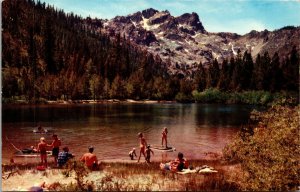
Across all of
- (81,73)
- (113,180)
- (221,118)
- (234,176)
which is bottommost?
(113,180)

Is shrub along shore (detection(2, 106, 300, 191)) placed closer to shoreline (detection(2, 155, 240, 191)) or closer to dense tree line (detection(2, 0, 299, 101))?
shoreline (detection(2, 155, 240, 191))

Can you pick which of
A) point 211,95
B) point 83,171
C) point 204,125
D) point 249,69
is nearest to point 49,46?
point 211,95

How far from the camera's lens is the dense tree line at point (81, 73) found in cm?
10944

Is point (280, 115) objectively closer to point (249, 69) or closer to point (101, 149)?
point (101, 149)

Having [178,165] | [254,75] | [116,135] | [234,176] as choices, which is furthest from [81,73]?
[234,176]

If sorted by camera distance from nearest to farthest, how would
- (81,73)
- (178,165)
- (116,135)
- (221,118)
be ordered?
(178,165) < (116,135) < (221,118) < (81,73)

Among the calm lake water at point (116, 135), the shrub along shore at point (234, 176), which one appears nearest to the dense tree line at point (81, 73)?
the calm lake water at point (116, 135)

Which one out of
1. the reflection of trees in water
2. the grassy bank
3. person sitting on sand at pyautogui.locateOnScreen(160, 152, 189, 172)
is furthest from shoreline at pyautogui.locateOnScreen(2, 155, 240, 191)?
the reflection of trees in water

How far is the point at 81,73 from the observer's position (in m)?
152

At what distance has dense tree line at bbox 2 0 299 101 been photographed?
109 meters

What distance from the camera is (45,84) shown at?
10944 cm

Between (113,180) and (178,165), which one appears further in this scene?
(178,165)

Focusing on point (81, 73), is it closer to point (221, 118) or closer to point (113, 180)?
point (221, 118)

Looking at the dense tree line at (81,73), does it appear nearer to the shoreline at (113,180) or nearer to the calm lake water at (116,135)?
the calm lake water at (116,135)
